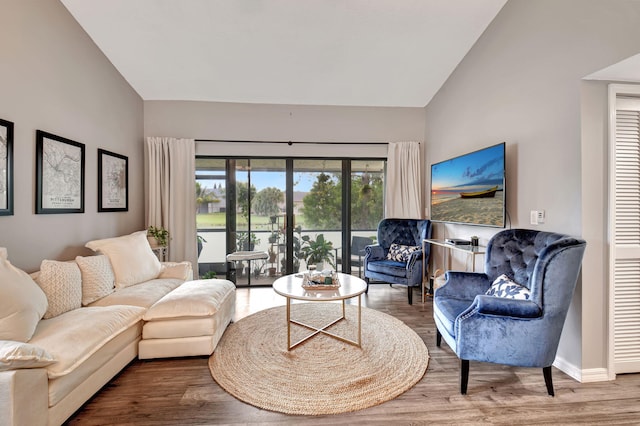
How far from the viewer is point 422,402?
1.79 m

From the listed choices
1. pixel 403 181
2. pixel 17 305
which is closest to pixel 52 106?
pixel 17 305

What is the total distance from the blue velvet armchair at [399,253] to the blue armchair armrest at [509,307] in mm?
1721

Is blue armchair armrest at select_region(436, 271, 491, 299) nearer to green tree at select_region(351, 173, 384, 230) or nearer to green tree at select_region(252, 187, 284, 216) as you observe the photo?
green tree at select_region(351, 173, 384, 230)

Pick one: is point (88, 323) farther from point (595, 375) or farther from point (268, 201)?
point (595, 375)

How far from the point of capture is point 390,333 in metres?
2.72

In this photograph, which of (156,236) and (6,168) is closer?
(6,168)

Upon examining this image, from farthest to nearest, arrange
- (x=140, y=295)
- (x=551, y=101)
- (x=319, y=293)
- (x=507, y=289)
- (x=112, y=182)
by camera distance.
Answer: (x=112, y=182), (x=140, y=295), (x=319, y=293), (x=551, y=101), (x=507, y=289)

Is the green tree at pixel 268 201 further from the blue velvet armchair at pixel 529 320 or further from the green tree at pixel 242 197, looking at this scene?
the blue velvet armchair at pixel 529 320

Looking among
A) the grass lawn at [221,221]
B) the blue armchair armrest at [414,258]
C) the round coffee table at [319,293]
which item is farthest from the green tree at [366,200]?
the round coffee table at [319,293]

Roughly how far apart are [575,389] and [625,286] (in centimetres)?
85

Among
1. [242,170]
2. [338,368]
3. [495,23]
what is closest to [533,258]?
[338,368]

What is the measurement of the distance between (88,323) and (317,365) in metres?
1.65

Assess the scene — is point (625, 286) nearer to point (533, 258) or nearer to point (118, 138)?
point (533, 258)

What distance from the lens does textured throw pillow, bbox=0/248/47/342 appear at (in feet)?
5.24
